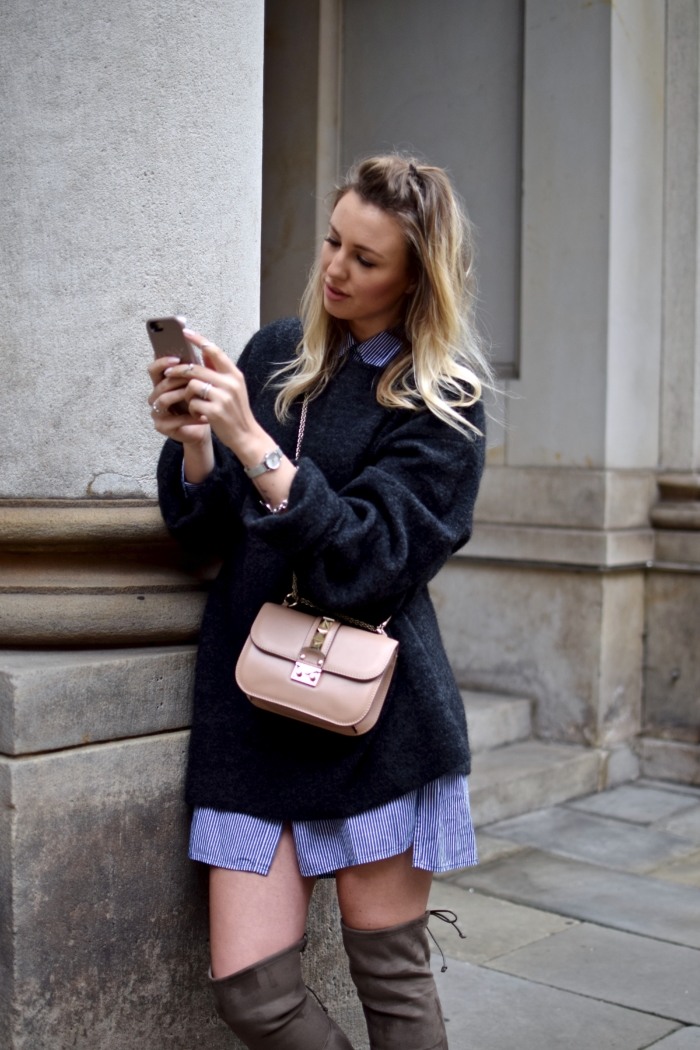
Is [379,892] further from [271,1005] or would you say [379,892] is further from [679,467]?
[679,467]

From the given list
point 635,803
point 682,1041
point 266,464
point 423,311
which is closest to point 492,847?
point 635,803

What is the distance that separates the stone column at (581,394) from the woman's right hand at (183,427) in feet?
10.7

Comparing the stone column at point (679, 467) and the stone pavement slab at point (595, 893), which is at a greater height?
the stone column at point (679, 467)

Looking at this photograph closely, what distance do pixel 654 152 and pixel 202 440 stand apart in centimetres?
399

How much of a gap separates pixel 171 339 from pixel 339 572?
0.44 m

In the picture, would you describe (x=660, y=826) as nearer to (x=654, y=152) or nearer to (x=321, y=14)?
(x=654, y=152)

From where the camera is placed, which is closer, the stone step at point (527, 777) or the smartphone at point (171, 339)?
the smartphone at point (171, 339)

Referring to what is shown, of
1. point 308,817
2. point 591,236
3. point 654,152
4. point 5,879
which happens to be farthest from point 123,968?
point 654,152

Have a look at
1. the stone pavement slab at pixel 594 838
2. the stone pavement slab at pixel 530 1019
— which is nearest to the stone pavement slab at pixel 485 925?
the stone pavement slab at pixel 530 1019

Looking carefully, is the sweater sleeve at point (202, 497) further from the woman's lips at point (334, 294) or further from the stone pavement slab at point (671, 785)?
the stone pavement slab at point (671, 785)

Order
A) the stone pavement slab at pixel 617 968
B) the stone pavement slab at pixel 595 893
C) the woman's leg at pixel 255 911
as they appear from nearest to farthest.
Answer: the woman's leg at pixel 255 911 → the stone pavement slab at pixel 617 968 → the stone pavement slab at pixel 595 893

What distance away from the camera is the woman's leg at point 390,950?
2074 millimetres

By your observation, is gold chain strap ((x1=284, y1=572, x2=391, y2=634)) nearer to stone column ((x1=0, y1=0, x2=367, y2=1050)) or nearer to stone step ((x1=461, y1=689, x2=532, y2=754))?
stone column ((x1=0, y1=0, x2=367, y2=1050))

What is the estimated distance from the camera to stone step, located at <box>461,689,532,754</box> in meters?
5.10
